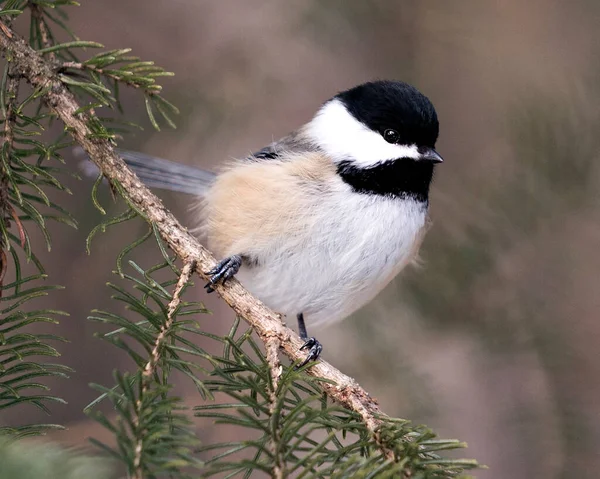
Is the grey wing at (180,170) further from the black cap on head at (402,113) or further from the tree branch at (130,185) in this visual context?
the tree branch at (130,185)

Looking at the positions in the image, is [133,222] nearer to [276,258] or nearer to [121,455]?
[276,258]

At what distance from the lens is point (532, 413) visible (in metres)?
1.55

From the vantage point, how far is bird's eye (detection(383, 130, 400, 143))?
1.59 m

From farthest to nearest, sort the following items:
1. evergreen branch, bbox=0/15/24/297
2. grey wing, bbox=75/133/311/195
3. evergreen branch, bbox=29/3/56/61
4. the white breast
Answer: grey wing, bbox=75/133/311/195 → the white breast → evergreen branch, bbox=29/3/56/61 → evergreen branch, bbox=0/15/24/297

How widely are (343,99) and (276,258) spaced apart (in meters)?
0.55

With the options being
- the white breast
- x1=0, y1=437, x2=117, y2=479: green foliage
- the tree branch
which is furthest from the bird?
x1=0, y1=437, x2=117, y2=479: green foliage

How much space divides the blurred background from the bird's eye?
227mm

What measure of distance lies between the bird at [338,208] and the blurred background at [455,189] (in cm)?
18

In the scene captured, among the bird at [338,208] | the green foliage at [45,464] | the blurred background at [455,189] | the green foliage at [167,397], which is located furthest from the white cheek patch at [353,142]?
the green foliage at [45,464]

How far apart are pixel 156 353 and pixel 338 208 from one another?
756 mm

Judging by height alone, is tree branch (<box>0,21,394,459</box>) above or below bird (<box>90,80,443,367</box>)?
below

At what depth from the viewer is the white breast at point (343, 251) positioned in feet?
4.86

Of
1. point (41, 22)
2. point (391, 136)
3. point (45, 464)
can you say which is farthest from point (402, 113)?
point (45, 464)

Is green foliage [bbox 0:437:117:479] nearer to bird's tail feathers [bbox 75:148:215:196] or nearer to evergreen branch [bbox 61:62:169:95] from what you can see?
evergreen branch [bbox 61:62:169:95]
